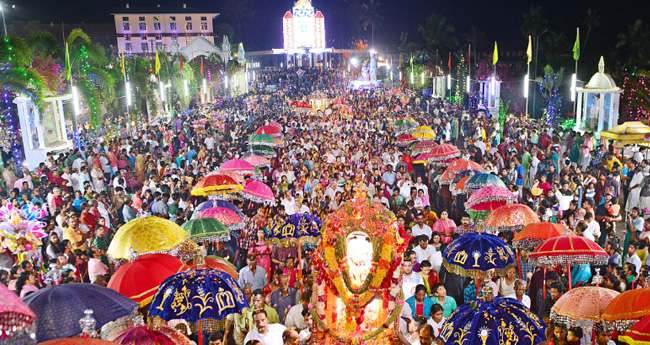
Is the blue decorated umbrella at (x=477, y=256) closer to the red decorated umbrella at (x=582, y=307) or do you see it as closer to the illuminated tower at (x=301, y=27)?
the red decorated umbrella at (x=582, y=307)

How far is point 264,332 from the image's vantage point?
6457 mm

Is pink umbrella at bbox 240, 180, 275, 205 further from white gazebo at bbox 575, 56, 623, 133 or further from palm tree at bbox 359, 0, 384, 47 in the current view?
palm tree at bbox 359, 0, 384, 47

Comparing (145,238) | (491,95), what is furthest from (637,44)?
(145,238)

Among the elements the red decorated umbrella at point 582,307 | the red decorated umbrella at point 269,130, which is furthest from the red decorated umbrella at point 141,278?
the red decorated umbrella at point 269,130

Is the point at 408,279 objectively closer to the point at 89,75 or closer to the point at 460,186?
the point at 460,186

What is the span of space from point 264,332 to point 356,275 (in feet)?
4.02

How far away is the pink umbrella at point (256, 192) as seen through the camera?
1105cm

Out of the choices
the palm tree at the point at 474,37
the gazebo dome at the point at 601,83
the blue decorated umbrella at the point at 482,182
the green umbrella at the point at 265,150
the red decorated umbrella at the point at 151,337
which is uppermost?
the palm tree at the point at 474,37

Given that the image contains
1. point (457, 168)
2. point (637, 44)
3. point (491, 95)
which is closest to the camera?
point (457, 168)

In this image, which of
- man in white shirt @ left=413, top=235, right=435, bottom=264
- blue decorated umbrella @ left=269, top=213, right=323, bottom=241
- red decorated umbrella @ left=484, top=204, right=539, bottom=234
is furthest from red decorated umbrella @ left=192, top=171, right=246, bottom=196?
red decorated umbrella @ left=484, top=204, right=539, bottom=234

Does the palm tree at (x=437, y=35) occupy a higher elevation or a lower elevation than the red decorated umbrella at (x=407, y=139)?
higher

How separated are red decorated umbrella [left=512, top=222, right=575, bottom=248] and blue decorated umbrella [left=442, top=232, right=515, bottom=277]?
944 millimetres

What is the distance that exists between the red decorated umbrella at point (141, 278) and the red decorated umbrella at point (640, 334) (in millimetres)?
4426

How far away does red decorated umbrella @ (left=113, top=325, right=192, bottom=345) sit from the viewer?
475 cm
